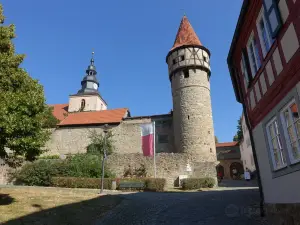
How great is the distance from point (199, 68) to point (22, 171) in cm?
2173

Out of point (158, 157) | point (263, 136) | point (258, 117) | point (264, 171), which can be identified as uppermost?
point (158, 157)

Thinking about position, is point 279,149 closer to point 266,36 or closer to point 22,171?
point 266,36

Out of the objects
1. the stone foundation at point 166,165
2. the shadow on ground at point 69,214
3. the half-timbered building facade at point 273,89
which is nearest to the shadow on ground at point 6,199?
the shadow on ground at point 69,214

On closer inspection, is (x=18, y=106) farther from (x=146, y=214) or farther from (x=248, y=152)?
(x=248, y=152)

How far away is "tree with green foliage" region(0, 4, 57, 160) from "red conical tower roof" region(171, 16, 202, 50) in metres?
23.2

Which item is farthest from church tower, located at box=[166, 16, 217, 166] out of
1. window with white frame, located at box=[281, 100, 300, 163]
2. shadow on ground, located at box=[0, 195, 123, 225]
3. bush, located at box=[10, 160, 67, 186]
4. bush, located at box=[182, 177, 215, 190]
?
window with white frame, located at box=[281, 100, 300, 163]

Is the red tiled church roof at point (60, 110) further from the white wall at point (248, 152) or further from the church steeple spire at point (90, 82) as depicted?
the white wall at point (248, 152)

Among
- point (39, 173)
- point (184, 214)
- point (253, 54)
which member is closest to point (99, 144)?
point (39, 173)

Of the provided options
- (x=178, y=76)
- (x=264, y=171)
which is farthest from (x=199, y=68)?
(x=264, y=171)

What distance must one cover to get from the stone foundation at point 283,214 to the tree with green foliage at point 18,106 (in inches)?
324

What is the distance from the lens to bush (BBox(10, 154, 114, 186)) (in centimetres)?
2041

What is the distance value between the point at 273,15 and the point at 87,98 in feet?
157

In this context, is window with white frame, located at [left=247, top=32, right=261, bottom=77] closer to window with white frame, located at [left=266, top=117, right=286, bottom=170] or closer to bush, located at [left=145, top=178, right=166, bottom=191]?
window with white frame, located at [left=266, top=117, right=286, bottom=170]

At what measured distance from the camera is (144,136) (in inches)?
1003
